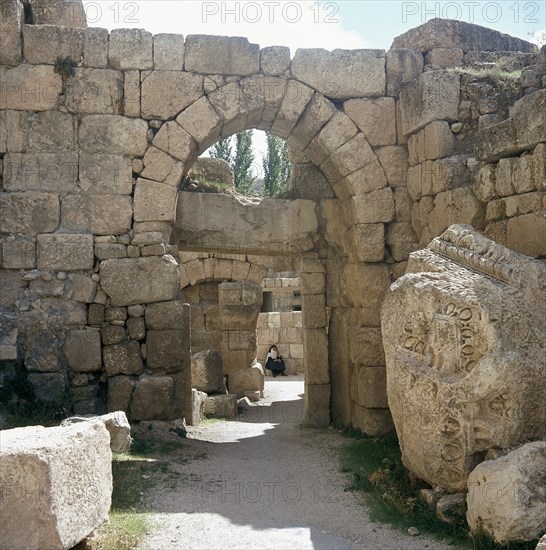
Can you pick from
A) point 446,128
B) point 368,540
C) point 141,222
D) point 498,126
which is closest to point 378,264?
point 446,128

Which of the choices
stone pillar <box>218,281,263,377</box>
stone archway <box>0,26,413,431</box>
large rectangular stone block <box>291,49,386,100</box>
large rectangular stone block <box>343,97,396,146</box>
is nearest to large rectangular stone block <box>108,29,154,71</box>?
stone archway <box>0,26,413,431</box>

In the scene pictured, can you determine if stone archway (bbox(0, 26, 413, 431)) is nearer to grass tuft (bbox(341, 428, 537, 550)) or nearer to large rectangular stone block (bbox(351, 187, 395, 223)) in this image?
large rectangular stone block (bbox(351, 187, 395, 223))

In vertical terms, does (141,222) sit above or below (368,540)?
above

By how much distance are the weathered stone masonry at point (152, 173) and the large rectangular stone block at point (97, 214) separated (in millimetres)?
15

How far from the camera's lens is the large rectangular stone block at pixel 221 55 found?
759 cm

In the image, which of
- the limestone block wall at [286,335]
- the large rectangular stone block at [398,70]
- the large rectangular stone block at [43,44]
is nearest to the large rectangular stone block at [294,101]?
the large rectangular stone block at [398,70]

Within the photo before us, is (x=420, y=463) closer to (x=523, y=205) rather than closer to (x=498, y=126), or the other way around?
(x=523, y=205)

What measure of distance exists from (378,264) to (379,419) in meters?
1.83

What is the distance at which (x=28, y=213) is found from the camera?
721 cm

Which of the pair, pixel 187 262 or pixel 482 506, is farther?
pixel 187 262

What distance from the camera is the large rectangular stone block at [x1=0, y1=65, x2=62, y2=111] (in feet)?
23.9

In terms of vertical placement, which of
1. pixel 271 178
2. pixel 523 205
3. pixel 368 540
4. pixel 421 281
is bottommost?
pixel 368 540

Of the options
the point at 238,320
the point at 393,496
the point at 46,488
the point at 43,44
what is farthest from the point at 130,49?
the point at 238,320

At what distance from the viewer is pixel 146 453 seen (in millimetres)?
6406
